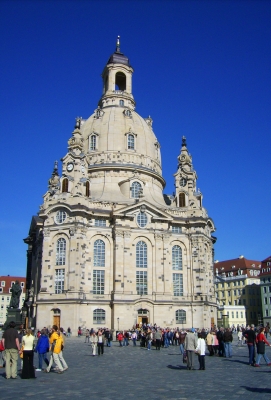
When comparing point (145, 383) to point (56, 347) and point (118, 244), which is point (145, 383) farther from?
point (118, 244)

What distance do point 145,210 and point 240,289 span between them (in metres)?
42.9

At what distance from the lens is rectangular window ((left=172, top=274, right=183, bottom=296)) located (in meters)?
56.7

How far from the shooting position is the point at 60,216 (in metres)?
54.8

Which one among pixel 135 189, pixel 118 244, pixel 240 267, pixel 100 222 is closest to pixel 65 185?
pixel 100 222

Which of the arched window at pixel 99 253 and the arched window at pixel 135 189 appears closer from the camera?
the arched window at pixel 99 253

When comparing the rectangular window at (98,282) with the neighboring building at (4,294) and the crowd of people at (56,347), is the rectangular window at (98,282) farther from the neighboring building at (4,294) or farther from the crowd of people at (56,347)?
the neighboring building at (4,294)

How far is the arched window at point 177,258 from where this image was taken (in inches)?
2275

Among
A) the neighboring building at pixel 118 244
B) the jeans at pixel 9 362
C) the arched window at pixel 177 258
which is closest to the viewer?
the jeans at pixel 9 362

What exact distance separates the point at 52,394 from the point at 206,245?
5076 cm

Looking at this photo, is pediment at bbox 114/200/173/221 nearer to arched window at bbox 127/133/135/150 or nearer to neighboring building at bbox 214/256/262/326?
arched window at bbox 127/133/135/150

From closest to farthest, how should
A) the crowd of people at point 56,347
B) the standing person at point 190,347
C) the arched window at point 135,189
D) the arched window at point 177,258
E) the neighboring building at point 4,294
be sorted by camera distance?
the crowd of people at point 56,347
the standing person at point 190,347
the arched window at point 177,258
the arched window at point 135,189
the neighboring building at point 4,294

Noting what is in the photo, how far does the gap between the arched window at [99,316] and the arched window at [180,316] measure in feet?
31.4

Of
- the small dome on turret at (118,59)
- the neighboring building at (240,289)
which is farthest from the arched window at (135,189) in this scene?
the neighboring building at (240,289)

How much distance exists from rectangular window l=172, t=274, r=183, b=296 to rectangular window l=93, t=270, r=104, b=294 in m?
9.52
